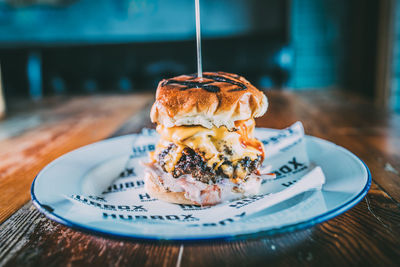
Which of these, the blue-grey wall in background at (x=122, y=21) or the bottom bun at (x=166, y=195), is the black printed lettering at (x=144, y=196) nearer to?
the bottom bun at (x=166, y=195)

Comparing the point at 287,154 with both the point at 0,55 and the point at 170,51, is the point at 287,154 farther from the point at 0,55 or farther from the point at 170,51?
the point at 0,55

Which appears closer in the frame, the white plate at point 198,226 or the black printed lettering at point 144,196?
the white plate at point 198,226

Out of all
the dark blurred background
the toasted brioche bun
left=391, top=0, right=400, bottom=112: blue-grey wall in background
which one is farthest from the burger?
the dark blurred background

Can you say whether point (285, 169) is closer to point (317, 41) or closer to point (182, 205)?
point (182, 205)

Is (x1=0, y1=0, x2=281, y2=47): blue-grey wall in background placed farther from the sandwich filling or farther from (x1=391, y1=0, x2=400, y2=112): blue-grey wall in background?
the sandwich filling

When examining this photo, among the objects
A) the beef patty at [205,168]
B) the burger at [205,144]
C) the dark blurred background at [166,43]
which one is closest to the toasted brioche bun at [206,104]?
the burger at [205,144]

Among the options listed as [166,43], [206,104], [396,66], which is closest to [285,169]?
[206,104]
